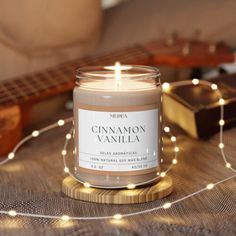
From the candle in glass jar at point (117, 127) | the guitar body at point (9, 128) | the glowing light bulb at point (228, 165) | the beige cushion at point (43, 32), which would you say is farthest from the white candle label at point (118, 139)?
the beige cushion at point (43, 32)

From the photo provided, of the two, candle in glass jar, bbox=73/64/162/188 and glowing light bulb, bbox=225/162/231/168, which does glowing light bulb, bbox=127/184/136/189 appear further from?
glowing light bulb, bbox=225/162/231/168

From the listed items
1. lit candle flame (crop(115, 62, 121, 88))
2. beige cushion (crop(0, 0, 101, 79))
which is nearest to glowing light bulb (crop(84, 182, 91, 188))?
lit candle flame (crop(115, 62, 121, 88))

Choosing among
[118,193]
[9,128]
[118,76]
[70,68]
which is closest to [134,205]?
[118,193]

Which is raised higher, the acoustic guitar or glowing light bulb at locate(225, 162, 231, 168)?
the acoustic guitar

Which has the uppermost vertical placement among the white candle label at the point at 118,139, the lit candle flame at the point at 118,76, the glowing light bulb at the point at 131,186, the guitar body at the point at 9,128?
the lit candle flame at the point at 118,76

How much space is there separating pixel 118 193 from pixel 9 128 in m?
0.31

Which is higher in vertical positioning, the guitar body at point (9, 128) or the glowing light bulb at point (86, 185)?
the glowing light bulb at point (86, 185)

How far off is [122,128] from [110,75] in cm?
7

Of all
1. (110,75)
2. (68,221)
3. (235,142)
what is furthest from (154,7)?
(68,221)

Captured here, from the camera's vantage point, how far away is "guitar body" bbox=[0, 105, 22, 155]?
86cm

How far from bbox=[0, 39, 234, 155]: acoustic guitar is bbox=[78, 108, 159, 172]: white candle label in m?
0.27

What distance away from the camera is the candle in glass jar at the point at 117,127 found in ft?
2.03

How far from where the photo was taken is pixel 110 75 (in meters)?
0.65

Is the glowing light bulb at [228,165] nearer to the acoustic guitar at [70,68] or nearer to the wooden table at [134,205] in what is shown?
the wooden table at [134,205]
